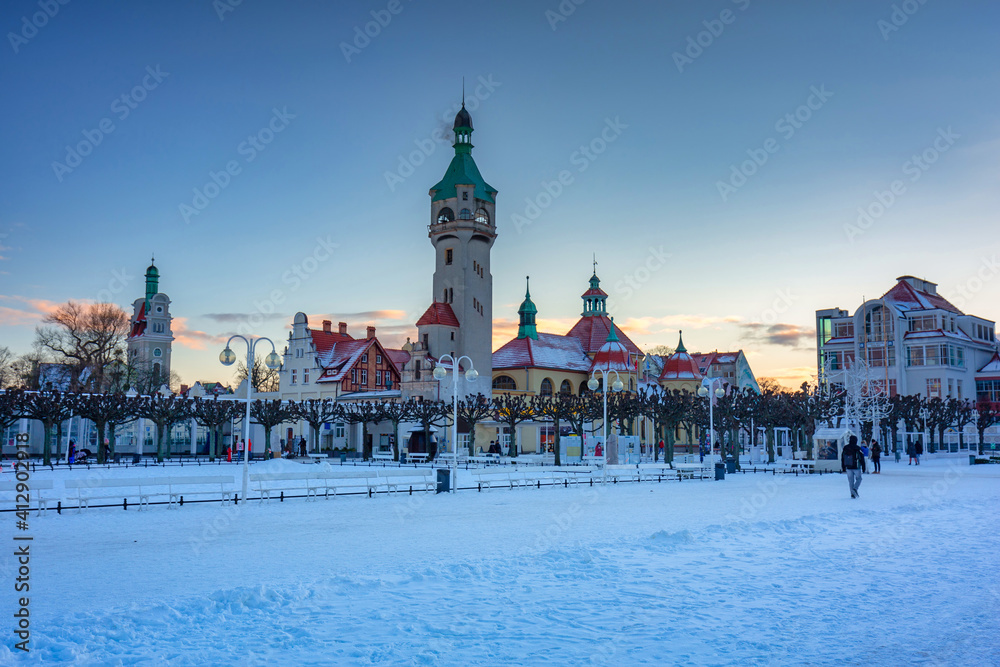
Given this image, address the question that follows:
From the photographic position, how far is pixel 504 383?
7831cm

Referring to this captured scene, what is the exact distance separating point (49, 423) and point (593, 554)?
38454mm

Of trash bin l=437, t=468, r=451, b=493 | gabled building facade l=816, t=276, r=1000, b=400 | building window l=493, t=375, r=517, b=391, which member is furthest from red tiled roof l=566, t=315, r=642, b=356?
trash bin l=437, t=468, r=451, b=493

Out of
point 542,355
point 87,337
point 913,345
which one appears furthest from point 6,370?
point 913,345

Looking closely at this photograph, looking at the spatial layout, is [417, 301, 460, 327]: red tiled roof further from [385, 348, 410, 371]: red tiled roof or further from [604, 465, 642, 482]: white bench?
[604, 465, 642, 482]: white bench

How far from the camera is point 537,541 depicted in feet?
47.8

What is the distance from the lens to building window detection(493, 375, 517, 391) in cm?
7731

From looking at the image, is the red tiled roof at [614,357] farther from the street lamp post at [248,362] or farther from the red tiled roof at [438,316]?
the street lamp post at [248,362]

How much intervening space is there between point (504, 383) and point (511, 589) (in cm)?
6781

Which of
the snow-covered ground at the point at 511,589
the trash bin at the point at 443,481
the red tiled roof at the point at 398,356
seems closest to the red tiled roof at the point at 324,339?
→ the red tiled roof at the point at 398,356

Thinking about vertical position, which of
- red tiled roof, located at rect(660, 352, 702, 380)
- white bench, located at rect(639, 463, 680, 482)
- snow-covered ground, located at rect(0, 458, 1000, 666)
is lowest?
white bench, located at rect(639, 463, 680, 482)

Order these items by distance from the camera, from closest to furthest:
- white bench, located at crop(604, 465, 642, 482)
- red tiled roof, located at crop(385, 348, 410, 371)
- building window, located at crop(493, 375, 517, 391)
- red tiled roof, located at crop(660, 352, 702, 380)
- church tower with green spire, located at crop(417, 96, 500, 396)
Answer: white bench, located at crop(604, 465, 642, 482), church tower with green spire, located at crop(417, 96, 500, 396), building window, located at crop(493, 375, 517, 391), red tiled roof, located at crop(660, 352, 702, 380), red tiled roof, located at crop(385, 348, 410, 371)

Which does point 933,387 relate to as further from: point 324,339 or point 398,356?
point 324,339

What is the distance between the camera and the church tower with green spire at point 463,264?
67.9 metres

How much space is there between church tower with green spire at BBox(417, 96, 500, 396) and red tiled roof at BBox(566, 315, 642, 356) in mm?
18755
